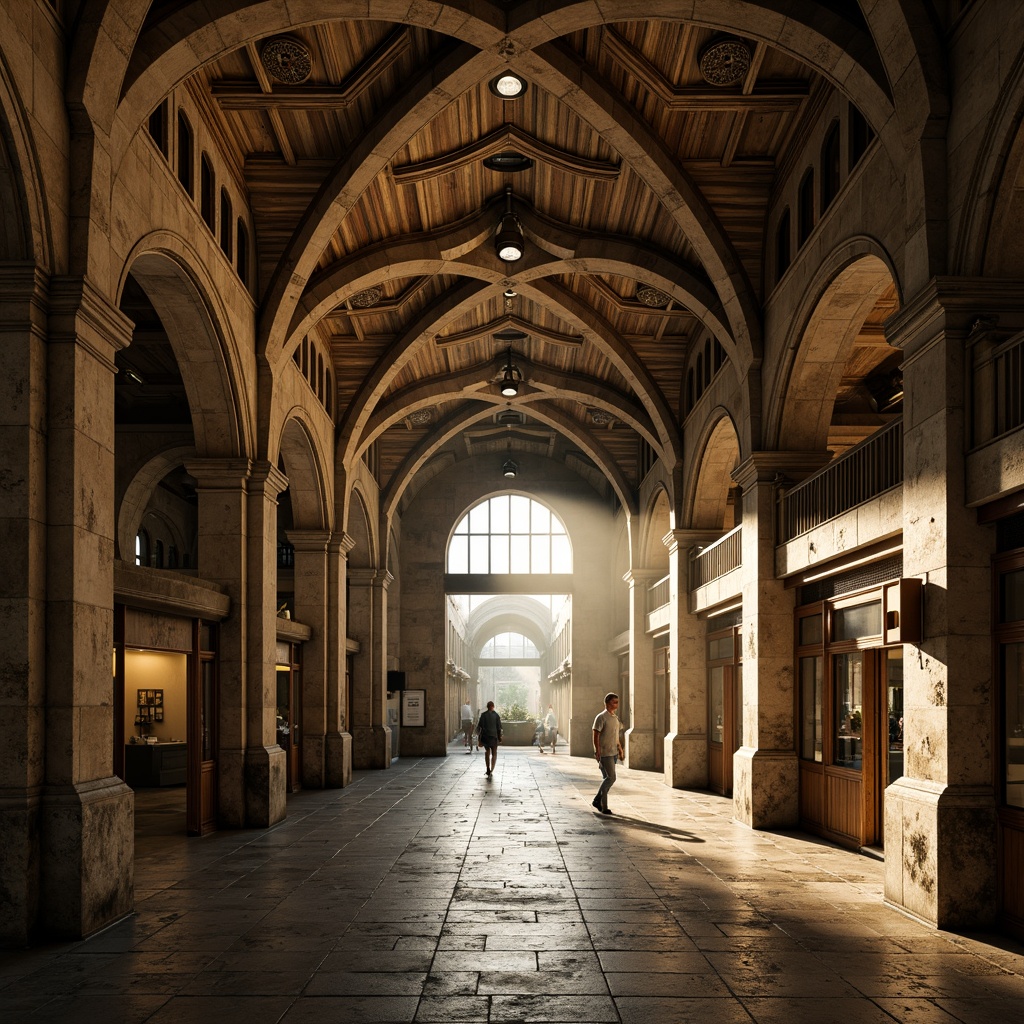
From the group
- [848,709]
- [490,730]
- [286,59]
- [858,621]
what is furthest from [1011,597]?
[490,730]

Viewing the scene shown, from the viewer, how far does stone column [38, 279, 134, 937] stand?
7.23m

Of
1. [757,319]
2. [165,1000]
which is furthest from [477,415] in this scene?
[165,1000]

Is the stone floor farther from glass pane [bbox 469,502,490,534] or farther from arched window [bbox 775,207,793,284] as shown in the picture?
glass pane [bbox 469,502,490,534]

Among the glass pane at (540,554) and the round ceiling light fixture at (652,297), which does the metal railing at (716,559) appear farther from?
the glass pane at (540,554)

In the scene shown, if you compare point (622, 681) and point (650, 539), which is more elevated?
point (650, 539)

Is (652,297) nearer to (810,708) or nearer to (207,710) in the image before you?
(810,708)

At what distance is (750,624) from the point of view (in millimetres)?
14008

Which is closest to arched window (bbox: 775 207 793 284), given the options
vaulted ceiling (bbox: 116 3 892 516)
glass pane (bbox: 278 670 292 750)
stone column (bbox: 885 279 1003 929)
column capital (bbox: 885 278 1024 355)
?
vaulted ceiling (bbox: 116 3 892 516)

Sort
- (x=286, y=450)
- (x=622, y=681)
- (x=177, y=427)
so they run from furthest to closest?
(x=622, y=681)
(x=177, y=427)
(x=286, y=450)

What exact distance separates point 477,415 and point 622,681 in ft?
27.5

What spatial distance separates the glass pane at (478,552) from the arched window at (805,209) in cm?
1918

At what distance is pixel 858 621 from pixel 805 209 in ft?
15.3

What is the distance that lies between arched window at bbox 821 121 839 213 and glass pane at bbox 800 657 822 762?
515 centimetres

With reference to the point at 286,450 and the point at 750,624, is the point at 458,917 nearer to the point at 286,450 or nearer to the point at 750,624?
the point at 750,624
